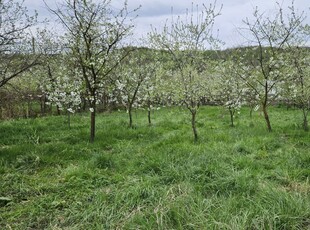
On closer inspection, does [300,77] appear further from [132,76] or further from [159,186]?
[159,186]

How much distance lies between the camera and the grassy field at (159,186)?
4430 mm

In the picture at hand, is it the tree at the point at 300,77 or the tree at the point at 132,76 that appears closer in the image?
the tree at the point at 300,77

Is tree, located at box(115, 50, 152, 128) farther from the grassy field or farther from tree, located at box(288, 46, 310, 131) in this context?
tree, located at box(288, 46, 310, 131)

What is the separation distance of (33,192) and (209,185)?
10.4ft

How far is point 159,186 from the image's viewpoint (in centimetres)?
562

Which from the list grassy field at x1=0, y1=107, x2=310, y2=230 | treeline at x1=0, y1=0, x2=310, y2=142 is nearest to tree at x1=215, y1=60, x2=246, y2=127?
treeline at x1=0, y1=0, x2=310, y2=142

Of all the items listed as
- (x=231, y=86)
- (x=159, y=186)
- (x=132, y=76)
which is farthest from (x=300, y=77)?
(x=159, y=186)

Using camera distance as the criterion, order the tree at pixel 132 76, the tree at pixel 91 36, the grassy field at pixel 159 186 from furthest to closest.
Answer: the tree at pixel 132 76 → the tree at pixel 91 36 → the grassy field at pixel 159 186

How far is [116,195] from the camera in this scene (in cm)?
515

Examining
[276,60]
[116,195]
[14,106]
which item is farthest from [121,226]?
[14,106]

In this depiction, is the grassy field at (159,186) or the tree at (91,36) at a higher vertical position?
the tree at (91,36)

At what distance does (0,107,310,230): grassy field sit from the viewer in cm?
443

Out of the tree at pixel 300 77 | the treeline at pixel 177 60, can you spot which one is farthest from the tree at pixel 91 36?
the tree at pixel 300 77

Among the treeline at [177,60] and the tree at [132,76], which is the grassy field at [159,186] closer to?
the treeline at [177,60]
